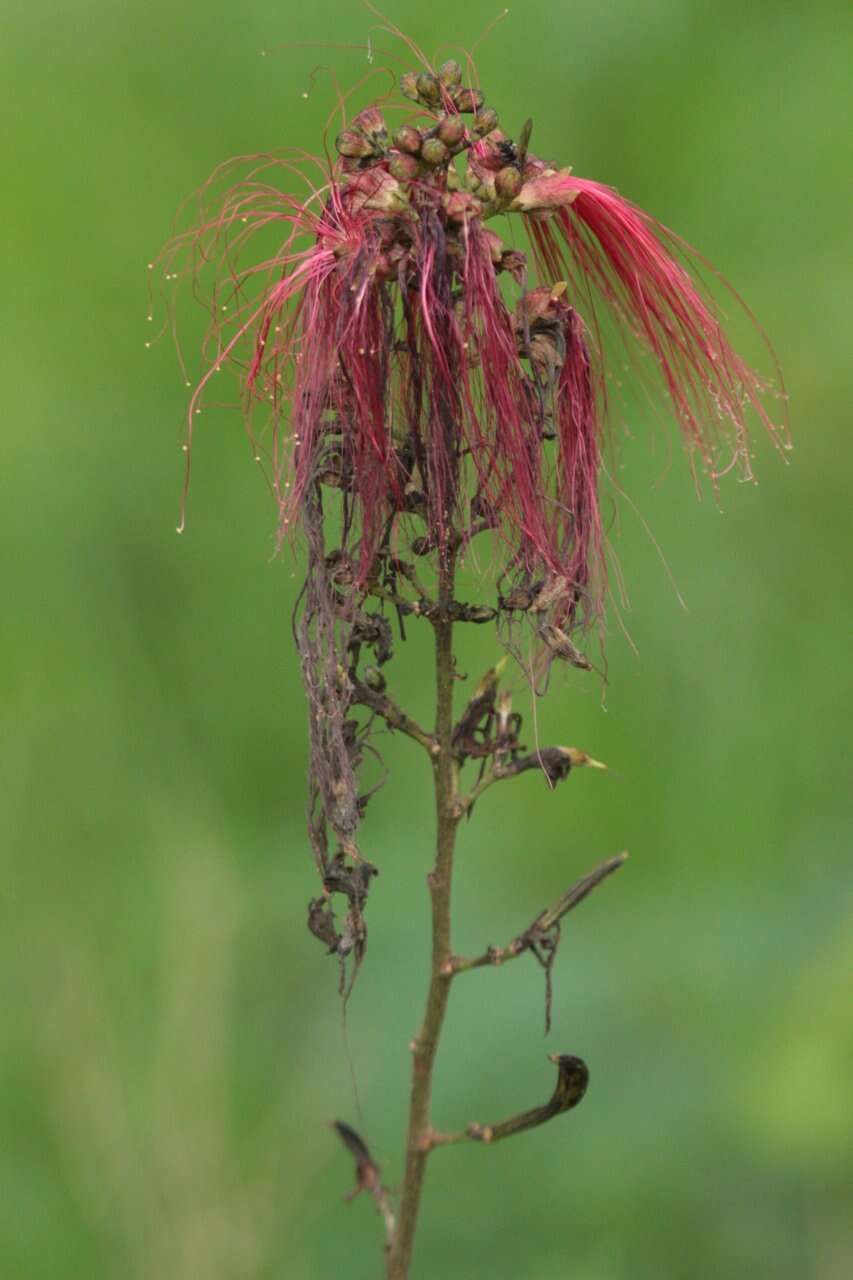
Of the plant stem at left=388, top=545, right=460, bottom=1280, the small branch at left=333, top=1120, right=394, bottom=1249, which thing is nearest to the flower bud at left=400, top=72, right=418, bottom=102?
the plant stem at left=388, top=545, right=460, bottom=1280

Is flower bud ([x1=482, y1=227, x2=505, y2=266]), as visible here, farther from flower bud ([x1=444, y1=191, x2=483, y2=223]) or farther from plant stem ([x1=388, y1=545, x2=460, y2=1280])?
plant stem ([x1=388, y1=545, x2=460, y2=1280])

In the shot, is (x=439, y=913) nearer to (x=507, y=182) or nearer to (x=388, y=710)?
(x=388, y=710)

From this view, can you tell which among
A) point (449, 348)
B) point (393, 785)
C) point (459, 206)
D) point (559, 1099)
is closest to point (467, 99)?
point (459, 206)

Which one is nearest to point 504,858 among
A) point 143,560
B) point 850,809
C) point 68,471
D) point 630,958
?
point 630,958

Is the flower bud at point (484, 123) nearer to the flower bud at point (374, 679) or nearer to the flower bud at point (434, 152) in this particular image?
the flower bud at point (434, 152)

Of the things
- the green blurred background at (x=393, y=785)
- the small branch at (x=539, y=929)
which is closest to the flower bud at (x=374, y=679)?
the small branch at (x=539, y=929)
